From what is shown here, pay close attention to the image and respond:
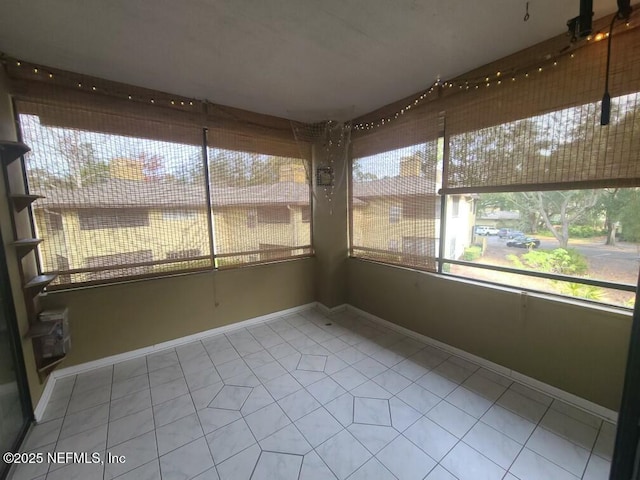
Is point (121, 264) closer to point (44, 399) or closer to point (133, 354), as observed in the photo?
point (133, 354)

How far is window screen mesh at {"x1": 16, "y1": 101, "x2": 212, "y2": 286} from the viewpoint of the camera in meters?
2.02

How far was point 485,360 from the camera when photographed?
7.14 feet

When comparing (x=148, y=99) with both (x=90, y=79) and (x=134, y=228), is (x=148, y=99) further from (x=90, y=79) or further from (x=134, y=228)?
(x=134, y=228)

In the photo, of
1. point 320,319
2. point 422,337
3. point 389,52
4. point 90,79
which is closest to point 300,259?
point 320,319

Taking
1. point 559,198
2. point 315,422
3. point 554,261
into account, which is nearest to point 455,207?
point 559,198

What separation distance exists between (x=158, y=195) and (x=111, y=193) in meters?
0.35

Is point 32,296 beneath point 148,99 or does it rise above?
beneath

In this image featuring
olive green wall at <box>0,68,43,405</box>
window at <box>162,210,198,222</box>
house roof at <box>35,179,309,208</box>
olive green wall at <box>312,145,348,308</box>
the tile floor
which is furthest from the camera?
olive green wall at <box>312,145,348,308</box>

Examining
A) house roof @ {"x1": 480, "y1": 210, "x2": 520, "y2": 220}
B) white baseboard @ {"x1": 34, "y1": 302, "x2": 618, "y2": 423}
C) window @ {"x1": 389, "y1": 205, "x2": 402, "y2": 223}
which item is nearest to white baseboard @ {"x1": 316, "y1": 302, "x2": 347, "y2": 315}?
white baseboard @ {"x1": 34, "y1": 302, "x2": 618, "y2": 423}

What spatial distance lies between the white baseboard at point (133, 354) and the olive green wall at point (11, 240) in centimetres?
10

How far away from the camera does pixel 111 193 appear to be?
2.22 metres

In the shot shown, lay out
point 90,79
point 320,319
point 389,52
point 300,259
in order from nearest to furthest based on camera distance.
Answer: point 389,52
point 90,79
point 320,319
point 300,259

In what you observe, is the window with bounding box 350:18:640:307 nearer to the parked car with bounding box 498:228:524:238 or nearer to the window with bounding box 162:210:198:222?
the parked car with bounding box 498:228:524:238

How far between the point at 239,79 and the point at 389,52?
1.22 m
